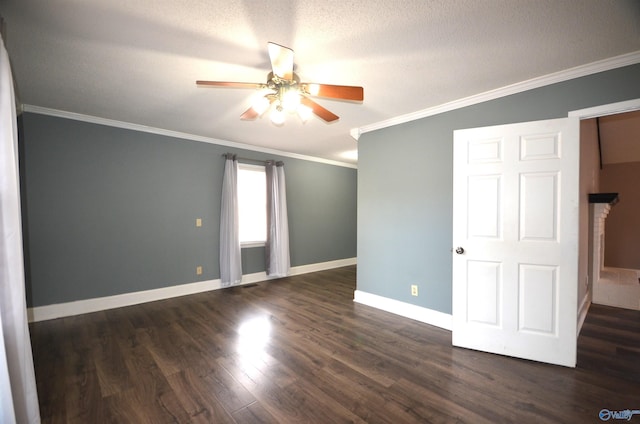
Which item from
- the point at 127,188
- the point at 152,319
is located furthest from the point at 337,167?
the point at 152,319

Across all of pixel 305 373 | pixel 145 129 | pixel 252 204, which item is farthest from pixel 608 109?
pixel 145 129

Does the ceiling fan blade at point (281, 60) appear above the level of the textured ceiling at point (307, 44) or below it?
below

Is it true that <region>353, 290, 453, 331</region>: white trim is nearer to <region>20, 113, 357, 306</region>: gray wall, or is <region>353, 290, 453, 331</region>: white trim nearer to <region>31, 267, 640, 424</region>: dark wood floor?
<region>31, 267, 640, 424</region>: dark wood floor

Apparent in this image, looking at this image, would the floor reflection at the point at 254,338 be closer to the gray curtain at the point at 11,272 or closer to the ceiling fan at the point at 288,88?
the gray curtain at the point at 11,272

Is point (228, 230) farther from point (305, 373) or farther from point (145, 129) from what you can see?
point (305, 373)

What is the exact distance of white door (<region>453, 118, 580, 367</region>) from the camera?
205 cm

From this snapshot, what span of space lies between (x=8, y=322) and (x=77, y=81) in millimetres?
2104

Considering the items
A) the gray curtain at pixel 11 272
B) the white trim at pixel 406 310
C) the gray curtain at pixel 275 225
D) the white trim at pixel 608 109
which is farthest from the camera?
the gray curtain at pixel 275 225

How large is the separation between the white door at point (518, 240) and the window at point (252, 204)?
332 cm

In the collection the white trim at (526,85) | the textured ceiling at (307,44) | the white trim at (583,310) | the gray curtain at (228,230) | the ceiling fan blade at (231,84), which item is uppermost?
the textured ceiling at (307,44)

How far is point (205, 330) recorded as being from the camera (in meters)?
2.75

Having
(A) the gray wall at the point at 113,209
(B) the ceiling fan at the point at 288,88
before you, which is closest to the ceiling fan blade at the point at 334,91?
(B) the ceiling fan at the point at 288,88

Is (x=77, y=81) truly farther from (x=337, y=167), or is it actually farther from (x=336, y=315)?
(x=337, y=167)

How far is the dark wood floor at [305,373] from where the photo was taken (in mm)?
1625
